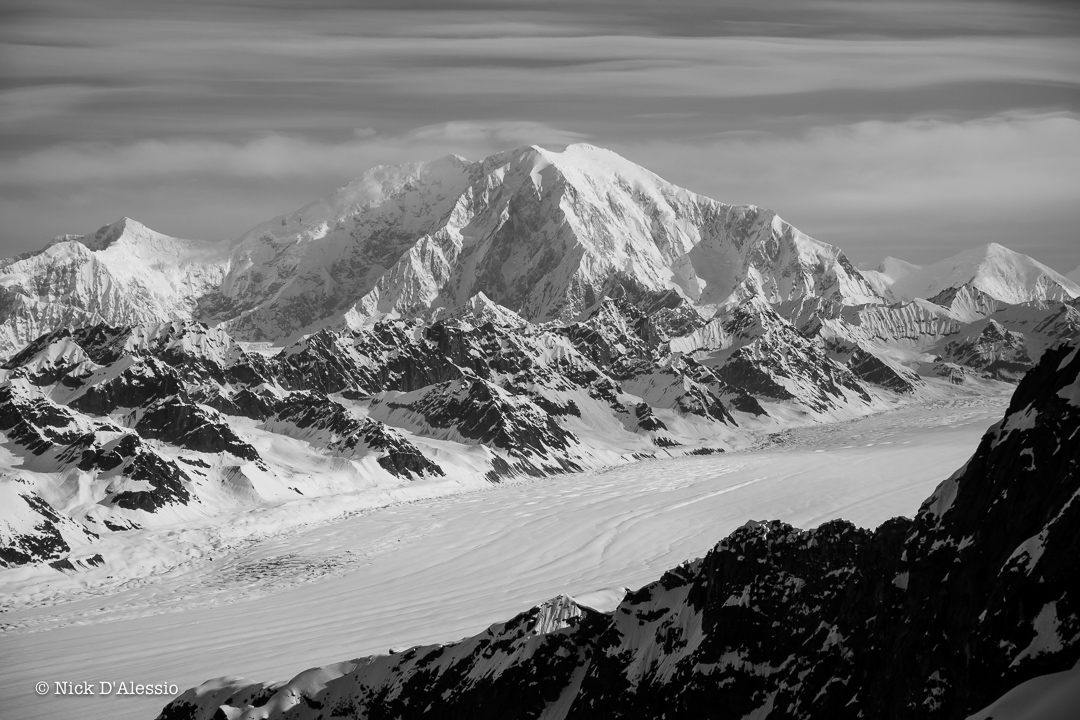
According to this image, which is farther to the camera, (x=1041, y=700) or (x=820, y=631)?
(x=820, y=631)

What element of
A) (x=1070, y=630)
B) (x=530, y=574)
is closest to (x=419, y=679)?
(x=1070, y=630)

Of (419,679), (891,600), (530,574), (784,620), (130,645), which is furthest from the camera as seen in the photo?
(530,574)

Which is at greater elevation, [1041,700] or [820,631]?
[1041,700]

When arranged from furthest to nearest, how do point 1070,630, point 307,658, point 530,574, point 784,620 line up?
point 530,574, point 307,658, point 784,620, point 1070,630

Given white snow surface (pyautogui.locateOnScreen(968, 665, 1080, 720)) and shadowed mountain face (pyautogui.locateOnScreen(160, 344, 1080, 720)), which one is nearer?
white snow surface (pyautogui.locateOnScreen(968, 665, 1080, 720))

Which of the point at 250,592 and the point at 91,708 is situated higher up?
the point at 91,708

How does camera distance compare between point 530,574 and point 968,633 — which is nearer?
point 968,633

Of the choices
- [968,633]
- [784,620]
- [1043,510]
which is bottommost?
[784,620]

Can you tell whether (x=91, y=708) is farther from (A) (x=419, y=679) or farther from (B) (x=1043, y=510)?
(B) (x=1043, y=510)
